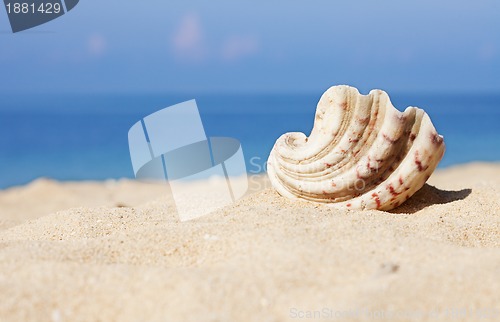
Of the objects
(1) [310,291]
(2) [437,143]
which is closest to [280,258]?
(1) [310,291]

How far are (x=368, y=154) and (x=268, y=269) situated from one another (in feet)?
5.47

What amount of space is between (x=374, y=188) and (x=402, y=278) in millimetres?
1604

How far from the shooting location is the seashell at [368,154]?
3852mm

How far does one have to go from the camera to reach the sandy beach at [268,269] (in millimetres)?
2156

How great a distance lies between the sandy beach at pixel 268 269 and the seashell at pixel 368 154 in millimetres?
160

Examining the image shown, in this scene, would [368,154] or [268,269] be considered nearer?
[268,269]

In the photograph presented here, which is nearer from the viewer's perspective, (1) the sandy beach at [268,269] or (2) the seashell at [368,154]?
(1) the sandy beach at [268,269]

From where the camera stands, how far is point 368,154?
387 cm

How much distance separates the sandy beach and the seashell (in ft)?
0.52

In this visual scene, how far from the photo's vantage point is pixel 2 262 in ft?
8.74

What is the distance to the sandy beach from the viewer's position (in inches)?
84.9

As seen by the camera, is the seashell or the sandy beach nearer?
the sandy beach

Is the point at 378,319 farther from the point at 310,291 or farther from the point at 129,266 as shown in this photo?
the point at 129,266

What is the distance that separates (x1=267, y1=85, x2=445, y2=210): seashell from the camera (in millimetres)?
3852
